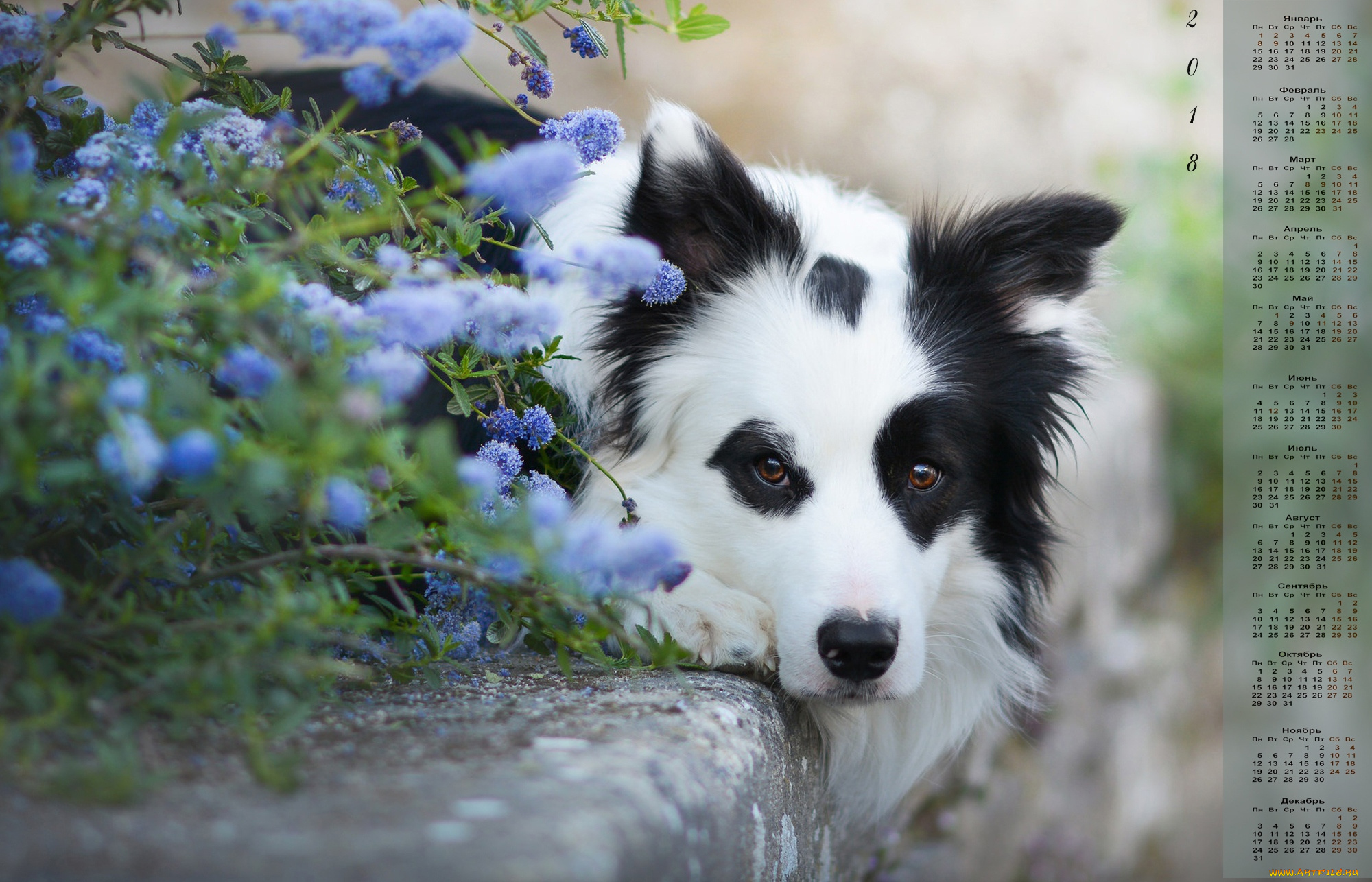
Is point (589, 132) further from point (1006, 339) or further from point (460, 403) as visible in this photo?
point (1006, 339)

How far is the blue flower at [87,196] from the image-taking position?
116cm

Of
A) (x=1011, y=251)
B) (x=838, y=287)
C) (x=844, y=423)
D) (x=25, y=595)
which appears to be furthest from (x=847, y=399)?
(x=25, y=595)

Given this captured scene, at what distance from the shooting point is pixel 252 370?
3.32ft

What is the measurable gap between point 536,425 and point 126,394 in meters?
0.78

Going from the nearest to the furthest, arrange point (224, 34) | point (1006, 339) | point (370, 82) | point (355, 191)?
1. point (370, 82)
2. point (224, 34)
3. point (355, 191)
4. point (1006, 339)

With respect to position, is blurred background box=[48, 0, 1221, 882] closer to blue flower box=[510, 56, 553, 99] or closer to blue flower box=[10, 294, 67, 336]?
blue flower box=[510, 56, 553, 99]

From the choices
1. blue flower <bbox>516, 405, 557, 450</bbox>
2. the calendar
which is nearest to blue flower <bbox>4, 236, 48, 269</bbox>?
blue flower <bbox>516, 405, 557, 450</bbox>

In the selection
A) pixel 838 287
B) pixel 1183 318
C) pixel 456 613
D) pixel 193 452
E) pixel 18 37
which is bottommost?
pixel 456 613

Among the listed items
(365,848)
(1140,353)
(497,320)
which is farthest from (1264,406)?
(365,848)

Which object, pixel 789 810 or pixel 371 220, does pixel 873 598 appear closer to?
pixel 789 810

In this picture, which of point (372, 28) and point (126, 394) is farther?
point (372, 28)

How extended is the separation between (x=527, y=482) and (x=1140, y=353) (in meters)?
4.71

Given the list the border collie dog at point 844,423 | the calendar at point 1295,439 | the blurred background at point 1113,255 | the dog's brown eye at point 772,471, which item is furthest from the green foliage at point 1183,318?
the dog's brown eye at point 772,471

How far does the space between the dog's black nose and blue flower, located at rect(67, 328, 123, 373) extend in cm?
120
